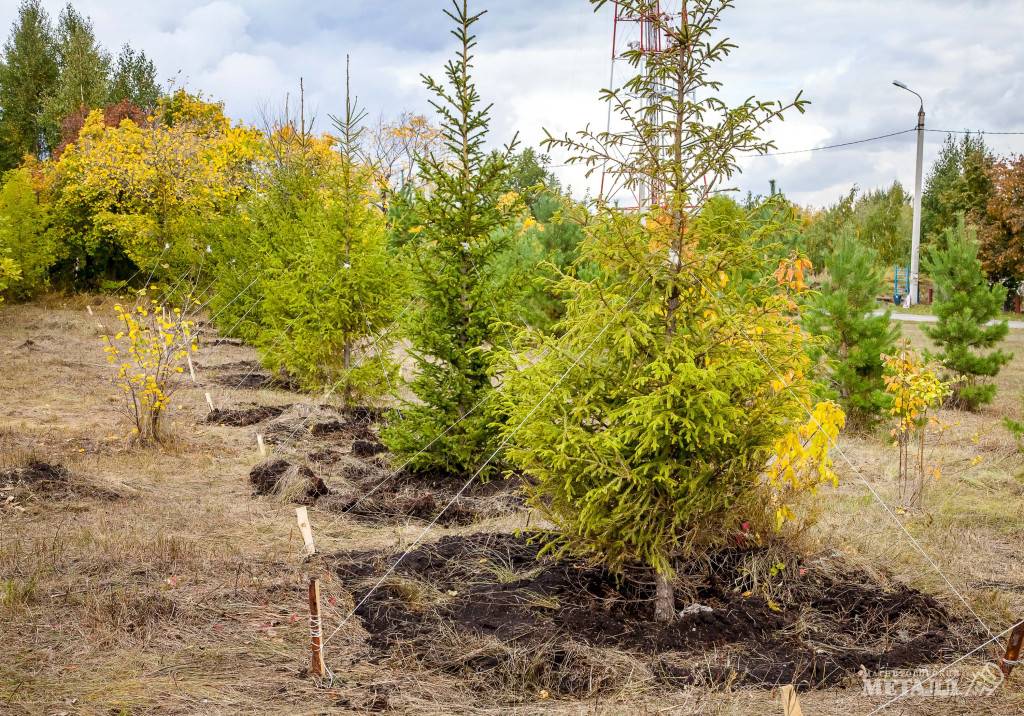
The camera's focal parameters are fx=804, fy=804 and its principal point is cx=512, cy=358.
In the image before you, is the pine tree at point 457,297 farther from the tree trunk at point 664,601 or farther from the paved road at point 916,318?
the paved road at point 916,318

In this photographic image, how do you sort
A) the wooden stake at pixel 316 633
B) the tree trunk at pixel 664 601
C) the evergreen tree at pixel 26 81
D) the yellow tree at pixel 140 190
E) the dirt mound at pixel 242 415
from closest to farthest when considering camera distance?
the wooden stake at pixel 316 633 → the tree trunk at pixel 664 601 → the dirt mound at pixel 242 415 → the yellow tree at pixel 140 190 → the evergreen tree at pixel 26 81

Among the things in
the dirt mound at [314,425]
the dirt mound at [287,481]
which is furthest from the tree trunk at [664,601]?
the dirt mound at [314,425]

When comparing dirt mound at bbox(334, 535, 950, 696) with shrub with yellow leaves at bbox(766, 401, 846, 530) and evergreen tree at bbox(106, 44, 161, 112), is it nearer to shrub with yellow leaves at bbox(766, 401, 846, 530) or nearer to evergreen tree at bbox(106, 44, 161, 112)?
shrub with yellow leaves at bbox(766, 401, 846, 530)

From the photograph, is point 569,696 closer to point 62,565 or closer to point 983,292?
point 62,565

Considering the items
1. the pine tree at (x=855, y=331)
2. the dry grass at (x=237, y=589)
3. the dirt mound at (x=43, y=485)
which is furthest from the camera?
the pine tree at (x=855, y=331)

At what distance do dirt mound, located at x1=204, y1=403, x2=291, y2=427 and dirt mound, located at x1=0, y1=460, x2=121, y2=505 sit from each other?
3.03 m

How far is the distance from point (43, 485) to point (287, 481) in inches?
74.9

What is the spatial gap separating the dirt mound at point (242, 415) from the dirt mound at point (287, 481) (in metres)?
2.56

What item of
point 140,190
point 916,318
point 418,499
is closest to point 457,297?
point 418,499

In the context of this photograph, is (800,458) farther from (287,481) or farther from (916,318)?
(916,318)

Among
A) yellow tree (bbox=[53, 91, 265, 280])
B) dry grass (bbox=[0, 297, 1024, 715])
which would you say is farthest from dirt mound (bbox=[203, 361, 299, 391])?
yellow tree (bbox=[53, 91, 265, 280])

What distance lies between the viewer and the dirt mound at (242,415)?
991 cm

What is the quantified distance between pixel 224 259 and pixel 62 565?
43.0 feet

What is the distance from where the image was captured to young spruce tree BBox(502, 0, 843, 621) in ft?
14.2
